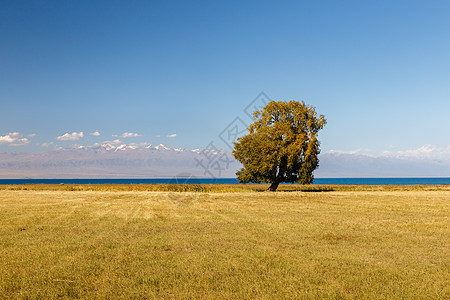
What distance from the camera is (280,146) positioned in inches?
1821

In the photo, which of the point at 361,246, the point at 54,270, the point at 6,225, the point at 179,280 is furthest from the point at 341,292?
the point at 6,225

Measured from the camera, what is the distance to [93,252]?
32.8 ft

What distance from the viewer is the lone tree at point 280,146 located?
1827 inches

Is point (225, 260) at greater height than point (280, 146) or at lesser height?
lesser

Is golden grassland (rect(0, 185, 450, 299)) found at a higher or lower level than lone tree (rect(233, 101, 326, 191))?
lower

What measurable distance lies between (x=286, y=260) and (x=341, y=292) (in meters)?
2.45

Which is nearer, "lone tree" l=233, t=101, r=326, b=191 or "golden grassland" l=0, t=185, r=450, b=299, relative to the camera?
"golden grassland" l=0, t=185, r=450, b=299

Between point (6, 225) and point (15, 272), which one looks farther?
point (6, 225)

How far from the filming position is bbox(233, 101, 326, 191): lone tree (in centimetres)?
4641

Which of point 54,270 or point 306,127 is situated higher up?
point 306,127

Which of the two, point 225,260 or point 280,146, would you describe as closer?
point 225,260

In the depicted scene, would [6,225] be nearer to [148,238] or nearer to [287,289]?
[148,238]

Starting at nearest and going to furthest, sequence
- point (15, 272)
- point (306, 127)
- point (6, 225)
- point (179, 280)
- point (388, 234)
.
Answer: point (179, 280), point (15, 272), point (388, 234), point (6, 225), point (306, 127)

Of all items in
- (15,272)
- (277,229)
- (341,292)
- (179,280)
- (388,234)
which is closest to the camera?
(341,292)
